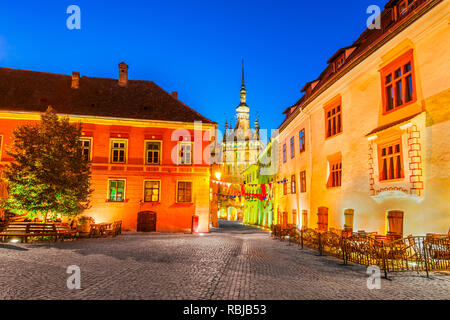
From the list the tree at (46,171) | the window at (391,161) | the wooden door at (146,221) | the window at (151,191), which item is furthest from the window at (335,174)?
the tree at (46,171)

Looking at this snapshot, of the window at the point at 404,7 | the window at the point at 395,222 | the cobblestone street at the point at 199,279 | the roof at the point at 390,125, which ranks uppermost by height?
the window at the point at 404,7

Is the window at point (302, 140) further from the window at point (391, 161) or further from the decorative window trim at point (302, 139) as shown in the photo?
the window at point (391, 161)

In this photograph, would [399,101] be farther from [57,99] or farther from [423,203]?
[57,99]

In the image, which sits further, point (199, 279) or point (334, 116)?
point (334, 116)

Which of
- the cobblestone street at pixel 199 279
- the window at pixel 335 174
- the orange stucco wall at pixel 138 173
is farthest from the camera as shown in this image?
the orange stucco wall at pixel 138 173

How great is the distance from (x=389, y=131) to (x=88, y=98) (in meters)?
24.7

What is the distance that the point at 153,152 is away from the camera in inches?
1069

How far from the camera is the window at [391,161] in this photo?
1291 cm

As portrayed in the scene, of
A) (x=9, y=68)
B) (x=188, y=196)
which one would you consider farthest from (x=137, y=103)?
(x=9, y=68)

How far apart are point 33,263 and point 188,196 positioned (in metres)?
16.9

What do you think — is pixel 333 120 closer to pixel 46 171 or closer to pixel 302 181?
pixel 302 181

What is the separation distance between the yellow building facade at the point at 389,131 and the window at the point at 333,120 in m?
0.05

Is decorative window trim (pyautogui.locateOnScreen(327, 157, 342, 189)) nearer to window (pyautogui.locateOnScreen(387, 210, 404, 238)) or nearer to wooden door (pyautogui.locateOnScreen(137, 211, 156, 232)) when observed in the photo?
window (pyautogui.locateOnScreen(387, 210, 404, 238))

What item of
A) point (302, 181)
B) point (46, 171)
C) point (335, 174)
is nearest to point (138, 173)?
point (46, 171)
